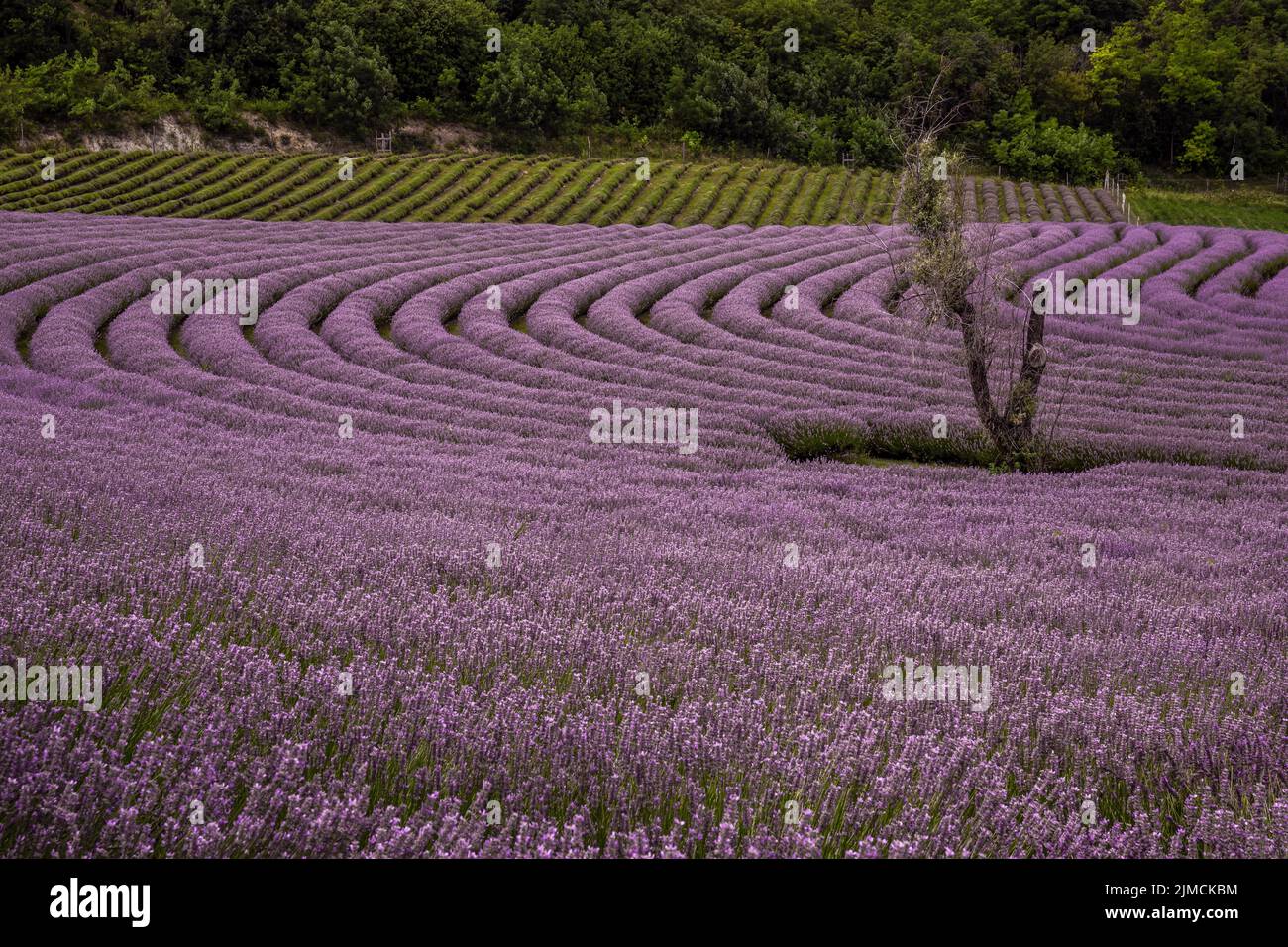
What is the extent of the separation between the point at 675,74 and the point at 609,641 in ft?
223

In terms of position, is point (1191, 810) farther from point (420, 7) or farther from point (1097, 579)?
point (420, 7)

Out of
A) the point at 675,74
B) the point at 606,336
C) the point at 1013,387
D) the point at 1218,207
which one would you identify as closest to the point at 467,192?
the point at 606,336

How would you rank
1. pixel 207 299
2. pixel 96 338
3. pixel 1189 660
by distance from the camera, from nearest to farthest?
1. pixel 1189 660
2. pixel 96 338
3. pixel 207 299

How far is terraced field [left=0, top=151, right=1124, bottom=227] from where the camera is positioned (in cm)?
3738

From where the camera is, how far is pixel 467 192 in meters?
43.6

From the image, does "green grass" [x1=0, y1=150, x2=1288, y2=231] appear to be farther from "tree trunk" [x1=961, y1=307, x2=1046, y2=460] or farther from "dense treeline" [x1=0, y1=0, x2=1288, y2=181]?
"tree trunk" [x1=961, y1=307, x2=1046, y2=460]

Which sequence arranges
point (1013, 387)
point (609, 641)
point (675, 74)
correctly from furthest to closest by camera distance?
point (675, 74) < point (1013, 387) < point (609, 641)

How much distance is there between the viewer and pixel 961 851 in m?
2.47

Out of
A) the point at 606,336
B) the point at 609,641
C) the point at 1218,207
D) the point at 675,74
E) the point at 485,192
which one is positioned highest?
the point at 675,74

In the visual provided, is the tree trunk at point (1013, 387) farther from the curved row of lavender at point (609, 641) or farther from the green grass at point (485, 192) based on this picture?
the green grass at point (485, 192)

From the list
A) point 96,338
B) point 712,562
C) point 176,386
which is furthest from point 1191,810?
point 96,338

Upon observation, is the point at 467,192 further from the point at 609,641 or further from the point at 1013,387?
the point at 609,641

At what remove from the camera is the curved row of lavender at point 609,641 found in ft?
8.03

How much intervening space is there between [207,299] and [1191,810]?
2228cm
